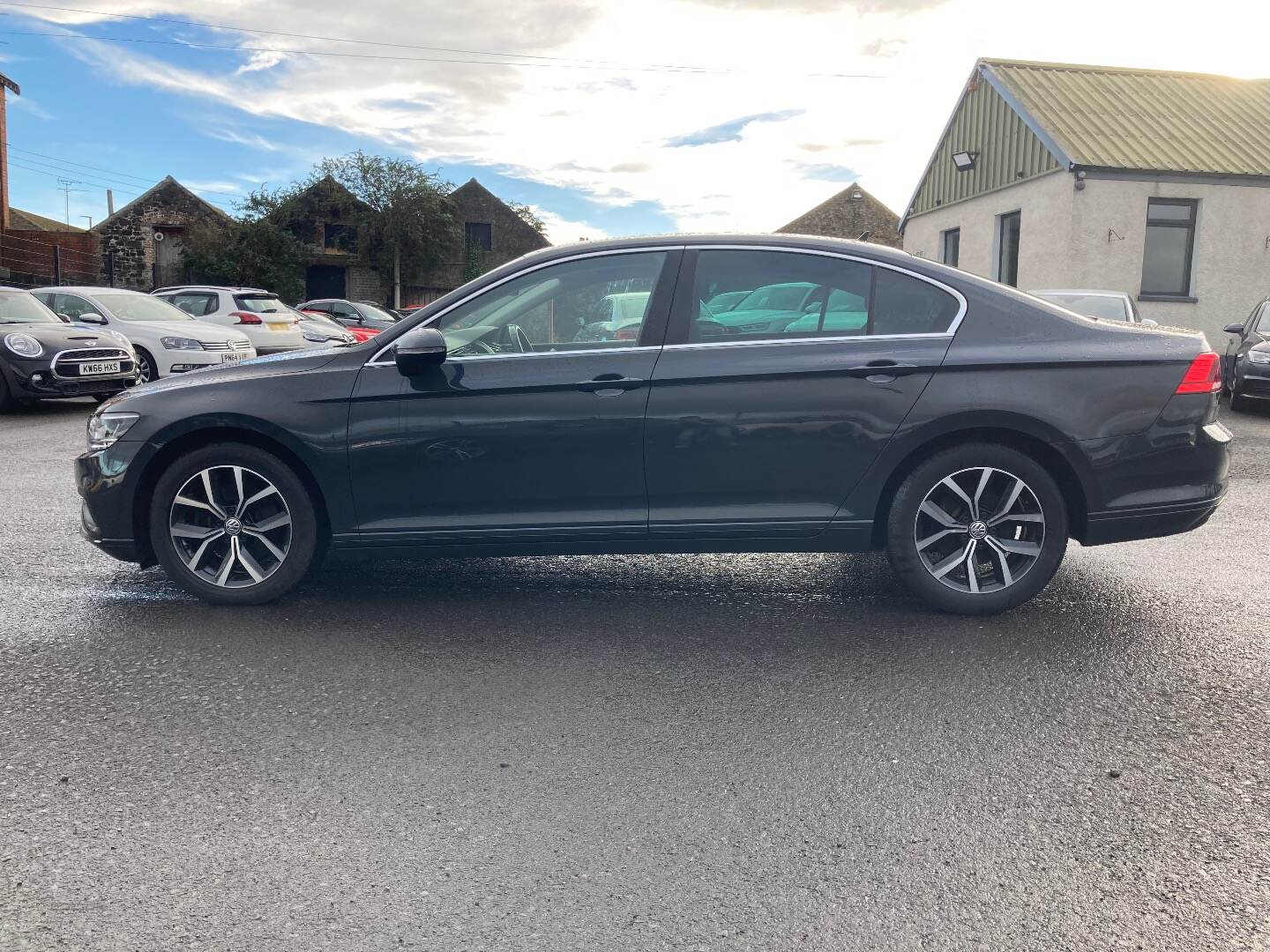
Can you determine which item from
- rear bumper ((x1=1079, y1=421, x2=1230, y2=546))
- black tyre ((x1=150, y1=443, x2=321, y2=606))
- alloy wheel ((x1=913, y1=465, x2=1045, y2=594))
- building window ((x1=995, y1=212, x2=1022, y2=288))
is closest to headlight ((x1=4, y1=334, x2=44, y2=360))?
black tyre ((x1=150, y1=443, x2=321, y2=606))

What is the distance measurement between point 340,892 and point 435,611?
238 centimetres

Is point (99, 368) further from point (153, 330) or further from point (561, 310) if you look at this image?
point (561, 310)

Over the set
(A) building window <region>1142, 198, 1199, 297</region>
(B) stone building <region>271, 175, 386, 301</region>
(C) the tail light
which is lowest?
(C) the tail light

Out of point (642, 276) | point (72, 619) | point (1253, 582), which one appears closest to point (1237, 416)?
point (1253, 582)

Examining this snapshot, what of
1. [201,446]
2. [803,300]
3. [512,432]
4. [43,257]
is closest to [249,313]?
[201,446]

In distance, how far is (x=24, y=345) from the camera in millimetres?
13141

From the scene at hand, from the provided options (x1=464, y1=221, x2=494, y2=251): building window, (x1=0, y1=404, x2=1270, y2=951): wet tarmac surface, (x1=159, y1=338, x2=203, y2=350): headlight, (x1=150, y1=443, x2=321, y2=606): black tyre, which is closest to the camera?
(x1=0, y1=404, x2=1270, y2=951): wet tarmac surface

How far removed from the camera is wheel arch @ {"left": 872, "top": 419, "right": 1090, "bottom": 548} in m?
4.57

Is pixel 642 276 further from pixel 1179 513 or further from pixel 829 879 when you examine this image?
pixel 829 879

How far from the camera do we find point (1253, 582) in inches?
207

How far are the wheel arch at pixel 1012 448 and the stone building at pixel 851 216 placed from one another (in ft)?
157

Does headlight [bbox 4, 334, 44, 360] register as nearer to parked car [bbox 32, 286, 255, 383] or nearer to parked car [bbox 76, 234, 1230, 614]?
parked car [bbox 32, 286, 255, 383]

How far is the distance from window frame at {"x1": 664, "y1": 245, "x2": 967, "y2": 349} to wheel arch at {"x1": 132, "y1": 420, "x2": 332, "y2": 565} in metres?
1.73

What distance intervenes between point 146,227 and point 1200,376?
51.3 m
